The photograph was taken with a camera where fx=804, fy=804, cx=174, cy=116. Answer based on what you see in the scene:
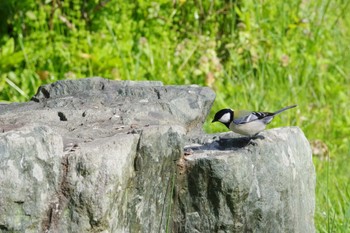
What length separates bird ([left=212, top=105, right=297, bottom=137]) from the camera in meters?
3.66

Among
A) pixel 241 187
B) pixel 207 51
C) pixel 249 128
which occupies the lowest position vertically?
pixel 241 187

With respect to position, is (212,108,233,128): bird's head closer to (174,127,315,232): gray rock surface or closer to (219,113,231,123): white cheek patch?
(219,113,231,123): white cheek patch

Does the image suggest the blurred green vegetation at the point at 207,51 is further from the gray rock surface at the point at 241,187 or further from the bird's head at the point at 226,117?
the gray rock surface at the point at 241,187

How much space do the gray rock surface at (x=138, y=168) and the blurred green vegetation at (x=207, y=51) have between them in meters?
1.64

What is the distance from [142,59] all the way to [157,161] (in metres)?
3.20

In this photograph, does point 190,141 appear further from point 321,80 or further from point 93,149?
point 321,80

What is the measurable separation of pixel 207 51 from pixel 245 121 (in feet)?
9.27

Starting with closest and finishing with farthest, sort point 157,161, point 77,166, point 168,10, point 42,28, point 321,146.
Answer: point 77,166, point 157,161, point 321,146, point 42,28, point 168,10

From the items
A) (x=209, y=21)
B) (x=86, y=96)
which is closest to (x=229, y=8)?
(x=209, y=21)

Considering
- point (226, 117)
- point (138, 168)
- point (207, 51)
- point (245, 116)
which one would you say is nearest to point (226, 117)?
point (226, 117)

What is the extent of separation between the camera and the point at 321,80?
6609 millimetres

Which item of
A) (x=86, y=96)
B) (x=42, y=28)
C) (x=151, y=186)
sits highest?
(x=42, y=28)

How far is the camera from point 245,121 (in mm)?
3678

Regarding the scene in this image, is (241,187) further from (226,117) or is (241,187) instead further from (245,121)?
(226,117)
